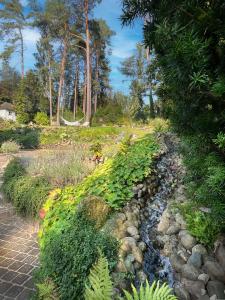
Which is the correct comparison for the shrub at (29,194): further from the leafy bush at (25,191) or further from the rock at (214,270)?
the rock at (214,270)

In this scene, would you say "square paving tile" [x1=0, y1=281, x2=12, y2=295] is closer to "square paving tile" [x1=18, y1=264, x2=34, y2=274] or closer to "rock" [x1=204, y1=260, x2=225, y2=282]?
"square paving tile" [x1=18, y1=264, x2=34, y2=274]

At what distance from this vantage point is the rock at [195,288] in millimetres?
2559

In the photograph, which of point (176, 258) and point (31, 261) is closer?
point (176, 258)

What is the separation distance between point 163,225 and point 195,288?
3.94ft

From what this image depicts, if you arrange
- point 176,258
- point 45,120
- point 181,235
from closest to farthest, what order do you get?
point 176,258
point 181,235
point 45,120

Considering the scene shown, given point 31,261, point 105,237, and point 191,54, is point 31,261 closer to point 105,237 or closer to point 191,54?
point 105,237

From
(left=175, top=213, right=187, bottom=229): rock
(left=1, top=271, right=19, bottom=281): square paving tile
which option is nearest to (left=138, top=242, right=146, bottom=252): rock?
(left=175, top=213, right=187, bottom=229): rock

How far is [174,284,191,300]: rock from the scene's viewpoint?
2553 millimetres

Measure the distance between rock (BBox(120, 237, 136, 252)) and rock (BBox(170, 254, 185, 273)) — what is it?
1.59 feet

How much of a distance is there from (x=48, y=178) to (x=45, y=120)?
2134 cm

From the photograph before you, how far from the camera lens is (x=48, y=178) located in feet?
17.8

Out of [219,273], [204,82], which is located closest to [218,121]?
[204,82]

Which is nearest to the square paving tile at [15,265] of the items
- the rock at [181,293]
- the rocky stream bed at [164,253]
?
the rocky stream bed at [164,253]

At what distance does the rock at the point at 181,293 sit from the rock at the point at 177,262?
249 millimetres
